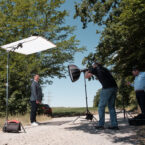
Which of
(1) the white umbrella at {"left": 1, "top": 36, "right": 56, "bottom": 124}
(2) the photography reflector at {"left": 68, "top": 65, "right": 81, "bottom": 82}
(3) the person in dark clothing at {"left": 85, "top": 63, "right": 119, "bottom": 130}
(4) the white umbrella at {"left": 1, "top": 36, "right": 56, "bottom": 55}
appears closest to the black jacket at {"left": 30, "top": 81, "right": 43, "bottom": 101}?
(1) the white umbrella at {"left": 1, "top": 36, "right": 56, "bottom": 124}

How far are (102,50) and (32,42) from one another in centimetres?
683

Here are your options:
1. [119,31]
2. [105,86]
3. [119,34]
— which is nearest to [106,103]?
[105,86]

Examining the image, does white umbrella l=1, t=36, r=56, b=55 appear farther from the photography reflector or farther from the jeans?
the jeans

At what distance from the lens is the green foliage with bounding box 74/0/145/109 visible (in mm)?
6473

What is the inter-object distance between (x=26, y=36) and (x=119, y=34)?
6021mm

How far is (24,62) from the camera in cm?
1232

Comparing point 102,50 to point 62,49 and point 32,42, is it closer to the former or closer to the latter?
point 62,49

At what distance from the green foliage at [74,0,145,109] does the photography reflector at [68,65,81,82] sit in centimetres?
238

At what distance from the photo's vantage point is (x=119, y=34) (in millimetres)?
10867

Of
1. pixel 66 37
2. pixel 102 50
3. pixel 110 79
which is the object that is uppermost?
pixel 66 37

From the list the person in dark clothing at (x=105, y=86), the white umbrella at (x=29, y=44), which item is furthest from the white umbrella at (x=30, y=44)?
the person in dark clothing at (x=105, y=86)

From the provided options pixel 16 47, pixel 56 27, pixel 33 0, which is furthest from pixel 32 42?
pixel 33 0

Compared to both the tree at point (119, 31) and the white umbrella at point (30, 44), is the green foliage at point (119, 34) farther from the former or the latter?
the white umbrella at point (30, 44)

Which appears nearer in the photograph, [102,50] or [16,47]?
[16,47]
